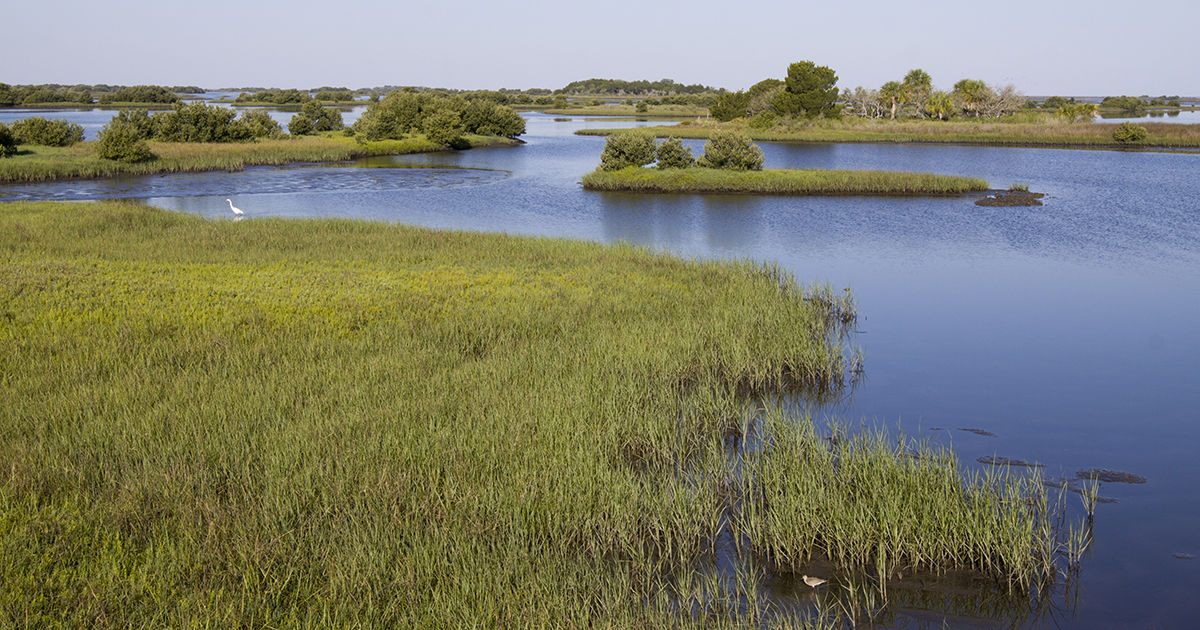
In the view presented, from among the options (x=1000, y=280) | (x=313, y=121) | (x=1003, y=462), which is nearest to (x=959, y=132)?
(x=1000, y=280)

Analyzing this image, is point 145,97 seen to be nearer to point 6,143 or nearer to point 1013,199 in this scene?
point 6,143

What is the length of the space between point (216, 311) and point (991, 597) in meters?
11.3

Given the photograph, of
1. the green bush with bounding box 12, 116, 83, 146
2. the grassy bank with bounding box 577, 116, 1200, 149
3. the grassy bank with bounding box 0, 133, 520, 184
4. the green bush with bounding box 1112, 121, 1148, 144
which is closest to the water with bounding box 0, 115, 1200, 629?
the grassy bank with bounding box 0, 133, 520, 184

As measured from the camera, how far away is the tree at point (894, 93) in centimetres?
9269

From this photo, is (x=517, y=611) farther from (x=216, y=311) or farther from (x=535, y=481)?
(x=216, y=311)

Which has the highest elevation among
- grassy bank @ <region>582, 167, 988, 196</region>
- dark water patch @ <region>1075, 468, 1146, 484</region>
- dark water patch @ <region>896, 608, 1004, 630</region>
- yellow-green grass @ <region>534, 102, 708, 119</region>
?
yellow-green grass @ <region>534, 102, 708, 119</region>

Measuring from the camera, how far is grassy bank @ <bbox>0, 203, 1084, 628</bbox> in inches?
212

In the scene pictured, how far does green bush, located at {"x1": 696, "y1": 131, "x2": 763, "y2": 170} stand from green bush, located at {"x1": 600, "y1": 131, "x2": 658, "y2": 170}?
2793mm

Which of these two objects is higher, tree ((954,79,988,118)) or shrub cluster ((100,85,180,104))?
shrub cluster ((100,85,180,104))

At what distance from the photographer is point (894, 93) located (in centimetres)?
9362

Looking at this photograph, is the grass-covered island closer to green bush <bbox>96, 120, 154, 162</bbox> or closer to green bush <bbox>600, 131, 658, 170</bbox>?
green bush <bbox>600, 131, 658, 170</bbox>

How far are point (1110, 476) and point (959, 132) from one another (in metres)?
69.5

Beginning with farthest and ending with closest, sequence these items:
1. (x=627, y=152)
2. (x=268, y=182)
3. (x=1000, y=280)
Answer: (x=268, y=182), (x=627, y=152), (x=1000, y=280)

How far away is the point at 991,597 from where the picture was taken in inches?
242
